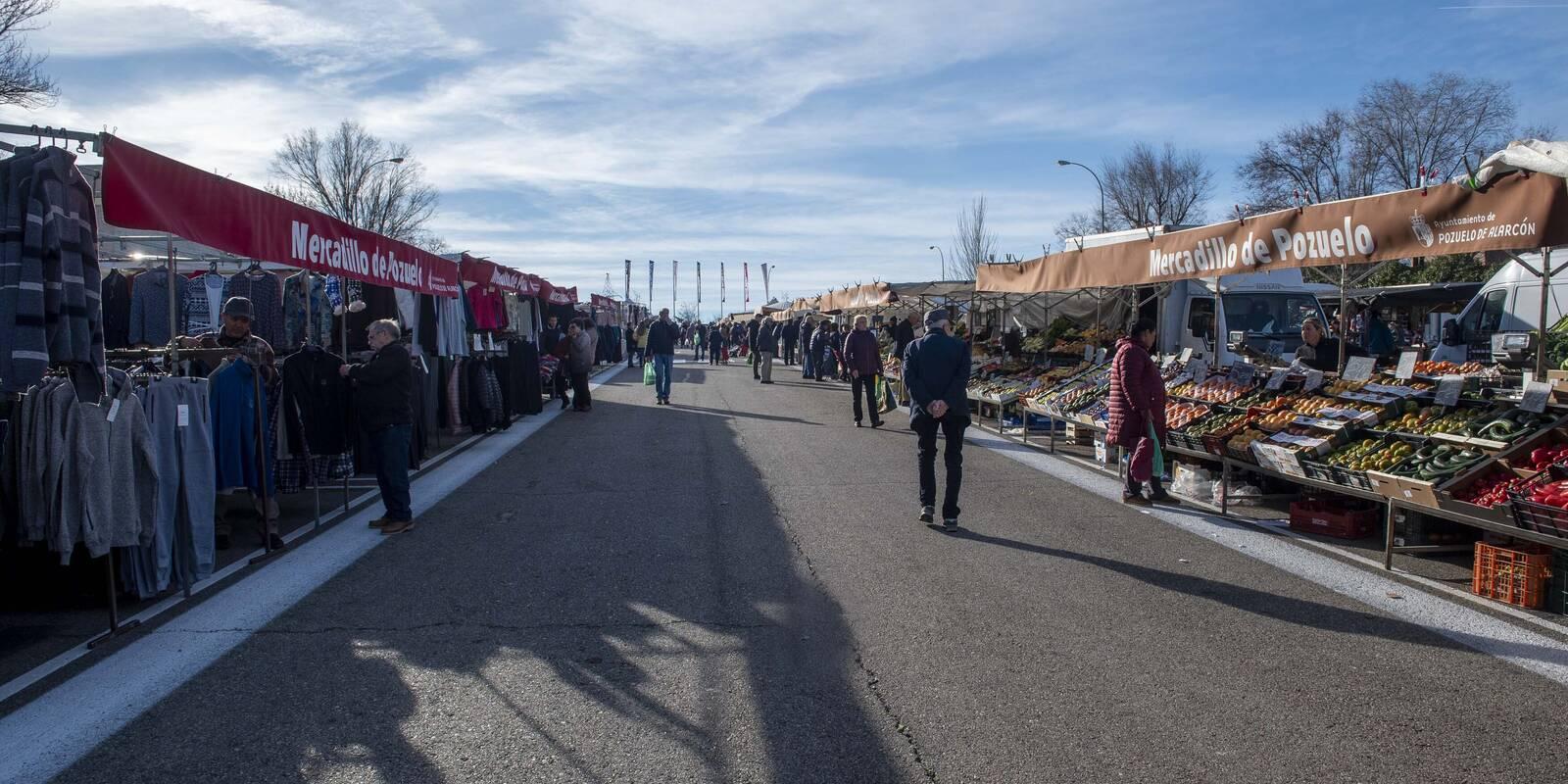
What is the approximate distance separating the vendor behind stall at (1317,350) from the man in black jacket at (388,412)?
9.40m

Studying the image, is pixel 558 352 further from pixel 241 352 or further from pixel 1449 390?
pixel 1449 390

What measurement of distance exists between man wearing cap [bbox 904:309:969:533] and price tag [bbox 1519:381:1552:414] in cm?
391

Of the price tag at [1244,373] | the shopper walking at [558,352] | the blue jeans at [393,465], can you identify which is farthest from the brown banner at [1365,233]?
the shopper walking at [558,352]

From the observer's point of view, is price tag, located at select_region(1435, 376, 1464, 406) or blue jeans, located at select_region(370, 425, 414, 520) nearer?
price tag, located at select_region(1435, 376, 1464, 406)

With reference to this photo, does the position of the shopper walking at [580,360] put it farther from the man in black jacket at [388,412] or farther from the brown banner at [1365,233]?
the man in black jacket at [388,412]

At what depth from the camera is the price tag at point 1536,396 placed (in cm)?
682

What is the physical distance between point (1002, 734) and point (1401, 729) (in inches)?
68.6

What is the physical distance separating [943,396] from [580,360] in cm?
1137

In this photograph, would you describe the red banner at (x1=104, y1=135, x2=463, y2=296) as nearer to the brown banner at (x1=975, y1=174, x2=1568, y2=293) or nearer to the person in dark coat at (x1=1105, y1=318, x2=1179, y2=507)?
the person in dark coat at (x1=1105, y1=318, x2=1179, y2=507)

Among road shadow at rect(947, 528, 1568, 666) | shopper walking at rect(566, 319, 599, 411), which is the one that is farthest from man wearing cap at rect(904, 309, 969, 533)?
shopper walking at rect(566, 319, 599, 411)

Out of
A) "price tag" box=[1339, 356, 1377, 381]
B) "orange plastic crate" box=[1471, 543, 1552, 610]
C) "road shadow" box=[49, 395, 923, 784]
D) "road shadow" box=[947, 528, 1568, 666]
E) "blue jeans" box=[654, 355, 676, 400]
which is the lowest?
"road shadow" box=[49, 395, 923, 784]

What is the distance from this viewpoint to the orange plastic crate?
19.8 feet

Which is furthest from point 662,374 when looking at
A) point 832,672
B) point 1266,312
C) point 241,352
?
point 832,672

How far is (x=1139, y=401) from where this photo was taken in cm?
905
